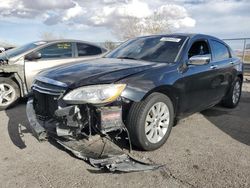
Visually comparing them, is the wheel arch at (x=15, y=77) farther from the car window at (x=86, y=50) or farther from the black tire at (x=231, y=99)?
the black tire at (x=231, y=99)

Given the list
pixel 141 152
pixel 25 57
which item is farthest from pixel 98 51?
pixel 141 152

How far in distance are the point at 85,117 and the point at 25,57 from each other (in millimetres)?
3862

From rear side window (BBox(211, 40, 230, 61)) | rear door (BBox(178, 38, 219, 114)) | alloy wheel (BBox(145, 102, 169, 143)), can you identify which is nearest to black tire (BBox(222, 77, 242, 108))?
rear side window (BBox(211, 40, 230, 61))

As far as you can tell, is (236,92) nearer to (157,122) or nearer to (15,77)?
(157,122)

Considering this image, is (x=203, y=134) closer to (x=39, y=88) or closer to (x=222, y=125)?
(x=222, y=125)

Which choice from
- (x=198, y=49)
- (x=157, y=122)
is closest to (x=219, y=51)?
(x=198, y=49)

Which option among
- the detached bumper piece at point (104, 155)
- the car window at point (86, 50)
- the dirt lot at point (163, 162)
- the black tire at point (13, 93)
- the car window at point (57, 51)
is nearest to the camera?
the dirt lot at point (163, 162)

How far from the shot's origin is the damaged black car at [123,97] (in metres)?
3.52

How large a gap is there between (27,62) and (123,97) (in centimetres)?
388

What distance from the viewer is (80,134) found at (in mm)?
3627

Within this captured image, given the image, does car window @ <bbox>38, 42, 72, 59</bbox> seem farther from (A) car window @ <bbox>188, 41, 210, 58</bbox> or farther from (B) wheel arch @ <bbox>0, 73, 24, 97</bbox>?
(A) car window @ <bbox>188, 41, 210, 58</bbox>

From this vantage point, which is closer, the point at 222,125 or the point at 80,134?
the point at 80,134

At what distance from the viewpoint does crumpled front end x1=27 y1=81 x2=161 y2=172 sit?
3.49 metres

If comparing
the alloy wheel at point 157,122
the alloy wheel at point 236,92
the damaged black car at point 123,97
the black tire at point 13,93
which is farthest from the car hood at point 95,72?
the alloy wheel at point 236,92
